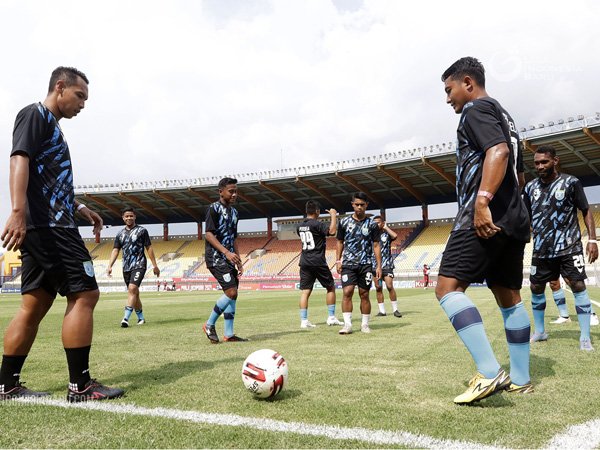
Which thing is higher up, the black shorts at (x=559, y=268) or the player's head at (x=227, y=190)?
the player's head at (x=227, y=190)

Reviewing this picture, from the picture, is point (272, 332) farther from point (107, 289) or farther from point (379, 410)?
point (107, 289)

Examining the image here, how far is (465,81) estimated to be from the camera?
11.4 feet

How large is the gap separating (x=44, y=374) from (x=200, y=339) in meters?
2.78

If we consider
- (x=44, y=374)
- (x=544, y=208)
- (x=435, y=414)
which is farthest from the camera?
(x=544, y=208)

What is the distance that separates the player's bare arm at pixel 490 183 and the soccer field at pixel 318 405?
3.70 feet

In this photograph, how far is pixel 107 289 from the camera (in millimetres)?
43219

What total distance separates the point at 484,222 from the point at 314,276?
565 cm

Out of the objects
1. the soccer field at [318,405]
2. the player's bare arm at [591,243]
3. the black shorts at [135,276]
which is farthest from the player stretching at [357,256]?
the black shorts at [135,276]

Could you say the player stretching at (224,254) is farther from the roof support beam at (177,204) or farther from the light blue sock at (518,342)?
the roof support beam at (177,204)

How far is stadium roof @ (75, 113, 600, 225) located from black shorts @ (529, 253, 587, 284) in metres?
26.9

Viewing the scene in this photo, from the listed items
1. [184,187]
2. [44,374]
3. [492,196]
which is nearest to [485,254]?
[492,196]

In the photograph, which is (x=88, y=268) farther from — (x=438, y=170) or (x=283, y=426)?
(x=438, y=170)

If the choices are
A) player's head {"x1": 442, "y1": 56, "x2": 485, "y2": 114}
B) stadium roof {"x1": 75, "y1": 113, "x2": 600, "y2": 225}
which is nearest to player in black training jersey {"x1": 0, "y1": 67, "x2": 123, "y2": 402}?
player's head {"x1": 442, "y1": 56, "x2": 485, "y2": 114}

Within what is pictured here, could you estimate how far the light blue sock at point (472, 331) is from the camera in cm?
312
